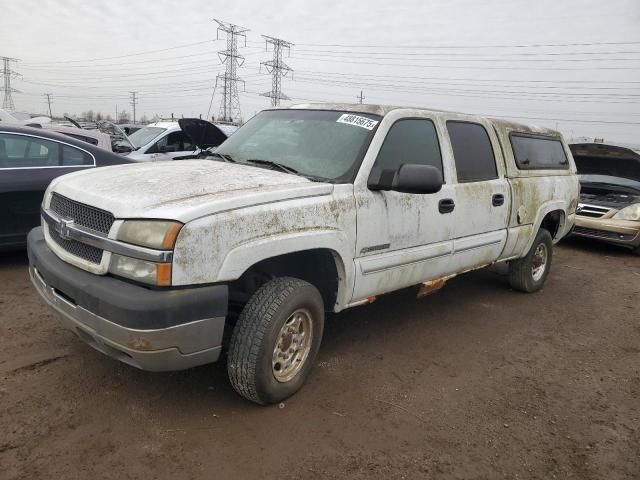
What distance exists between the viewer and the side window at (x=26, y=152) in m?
5.26

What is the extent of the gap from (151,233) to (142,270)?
190mm

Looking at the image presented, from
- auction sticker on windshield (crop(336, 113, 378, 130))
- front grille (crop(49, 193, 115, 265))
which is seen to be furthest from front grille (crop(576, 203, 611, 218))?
front grille (crop(49, 193, 115, 265))

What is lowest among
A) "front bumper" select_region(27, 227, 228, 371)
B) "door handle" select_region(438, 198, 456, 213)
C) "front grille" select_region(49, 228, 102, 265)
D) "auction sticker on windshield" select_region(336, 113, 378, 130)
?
"front bumper" select_region(27, 227, 228, 371)

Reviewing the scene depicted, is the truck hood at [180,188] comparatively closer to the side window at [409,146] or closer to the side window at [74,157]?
the side window at [409,146]

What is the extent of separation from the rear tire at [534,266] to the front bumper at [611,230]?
3.26m

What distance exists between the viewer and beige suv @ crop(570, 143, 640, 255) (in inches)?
333

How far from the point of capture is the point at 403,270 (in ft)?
12.4

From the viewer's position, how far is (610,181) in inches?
372

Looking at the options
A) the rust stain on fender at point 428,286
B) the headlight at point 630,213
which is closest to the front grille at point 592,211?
Answer: the headlight at point 630,213

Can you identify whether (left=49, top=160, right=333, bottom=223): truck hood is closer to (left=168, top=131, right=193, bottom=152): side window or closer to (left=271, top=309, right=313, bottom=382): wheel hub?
(left=271, top=309, right=313, bottom=382): wheel hub

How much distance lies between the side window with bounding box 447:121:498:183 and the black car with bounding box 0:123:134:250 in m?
4.08

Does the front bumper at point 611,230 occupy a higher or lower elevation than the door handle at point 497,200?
lower

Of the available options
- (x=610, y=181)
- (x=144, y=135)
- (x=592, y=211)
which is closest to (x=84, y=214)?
(x=592, y=211)

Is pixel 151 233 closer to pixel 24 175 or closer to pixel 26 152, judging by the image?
pixel 24 175
